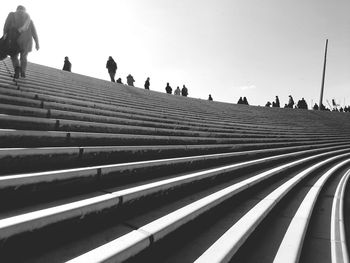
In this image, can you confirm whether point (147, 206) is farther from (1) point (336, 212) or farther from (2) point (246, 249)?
(1) point (336, 212)

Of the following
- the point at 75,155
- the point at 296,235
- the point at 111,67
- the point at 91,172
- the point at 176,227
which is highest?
the point at 111,67

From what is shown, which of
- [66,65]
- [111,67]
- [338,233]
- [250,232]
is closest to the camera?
[250,232]

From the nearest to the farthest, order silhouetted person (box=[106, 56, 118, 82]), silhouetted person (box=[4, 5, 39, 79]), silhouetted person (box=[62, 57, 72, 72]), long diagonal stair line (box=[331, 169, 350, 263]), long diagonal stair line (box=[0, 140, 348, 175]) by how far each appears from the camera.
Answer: long diagonal stair line (box=[0, 140, 348, 175])
long diagonal stair line (box=[331, 169, 350, 263])
silhouetted person (box=[4, 5, 39, 79])
silhouetted person (box=[62, 57, 72, 72])
silhouetted person (box=[106, 56, 118, 82])

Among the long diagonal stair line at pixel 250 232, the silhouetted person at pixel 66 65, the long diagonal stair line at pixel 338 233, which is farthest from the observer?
the silhouetted person at pixel 66 65

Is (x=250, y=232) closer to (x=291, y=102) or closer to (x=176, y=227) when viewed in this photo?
(x=176, y=227)

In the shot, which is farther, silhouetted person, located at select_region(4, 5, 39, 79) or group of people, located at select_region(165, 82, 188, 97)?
group of people, located at select_region(165, 82, 188, 97)

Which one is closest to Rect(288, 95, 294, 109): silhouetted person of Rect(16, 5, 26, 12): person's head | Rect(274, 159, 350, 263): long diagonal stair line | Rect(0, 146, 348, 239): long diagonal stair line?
Rect(274, 159, 350, 263): long diagonal stair line

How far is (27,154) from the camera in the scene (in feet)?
7.14

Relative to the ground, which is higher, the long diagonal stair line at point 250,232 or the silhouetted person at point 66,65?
the silhouetted person at point 66,65

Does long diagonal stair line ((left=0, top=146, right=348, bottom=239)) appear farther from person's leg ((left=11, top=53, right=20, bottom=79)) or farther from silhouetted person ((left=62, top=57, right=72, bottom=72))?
silhouetted person ((left=62, top=57, right=72, bottom=72))

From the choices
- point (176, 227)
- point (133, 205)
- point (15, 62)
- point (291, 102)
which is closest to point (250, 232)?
point (176, 227)

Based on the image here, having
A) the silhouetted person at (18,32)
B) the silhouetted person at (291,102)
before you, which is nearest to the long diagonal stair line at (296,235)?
the silhouetted person at (18,32)

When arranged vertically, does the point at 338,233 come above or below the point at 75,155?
below

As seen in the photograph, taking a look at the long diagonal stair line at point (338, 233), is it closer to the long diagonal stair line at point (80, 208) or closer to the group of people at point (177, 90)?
the long diagonal stair line at point (80, 208)
